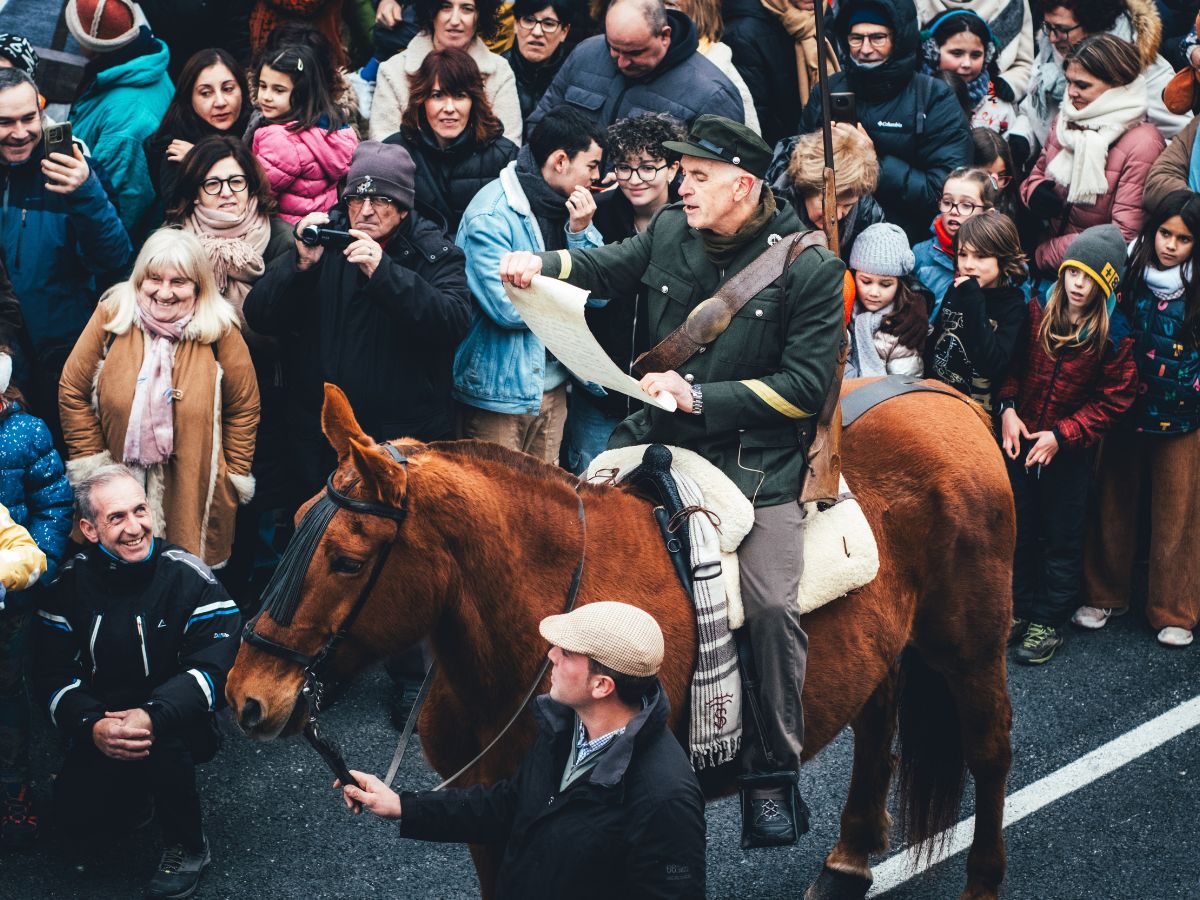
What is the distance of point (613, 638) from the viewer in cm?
404

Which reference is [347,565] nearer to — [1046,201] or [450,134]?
[450,134]

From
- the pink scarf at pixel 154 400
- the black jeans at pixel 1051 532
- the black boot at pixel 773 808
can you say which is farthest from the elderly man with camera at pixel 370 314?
the black jeans at pixel 1051 532

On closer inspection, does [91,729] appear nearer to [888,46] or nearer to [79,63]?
[79,63]

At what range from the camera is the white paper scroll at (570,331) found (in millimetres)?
4758

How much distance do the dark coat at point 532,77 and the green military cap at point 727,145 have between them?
4624 mm

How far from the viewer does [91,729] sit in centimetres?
608

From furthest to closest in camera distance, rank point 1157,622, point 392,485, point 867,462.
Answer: point 1157,622 → point 867,462 → point 392,485

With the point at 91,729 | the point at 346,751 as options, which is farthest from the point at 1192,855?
the point at 91,729

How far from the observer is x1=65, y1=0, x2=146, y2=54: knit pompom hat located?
26.6 feet

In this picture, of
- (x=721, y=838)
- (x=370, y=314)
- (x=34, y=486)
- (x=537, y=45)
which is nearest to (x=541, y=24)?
(x=537, y=45)

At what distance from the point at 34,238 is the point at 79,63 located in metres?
1.99

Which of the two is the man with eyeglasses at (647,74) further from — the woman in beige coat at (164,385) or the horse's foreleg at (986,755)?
the horse's foreleg at (986,755)

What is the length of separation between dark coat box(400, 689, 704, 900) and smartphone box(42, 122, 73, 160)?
169 inches

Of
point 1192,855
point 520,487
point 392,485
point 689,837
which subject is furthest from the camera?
point 1192,855
